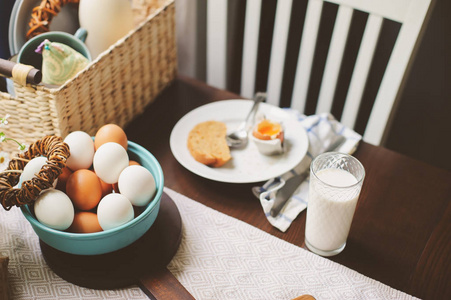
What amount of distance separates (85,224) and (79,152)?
12cm

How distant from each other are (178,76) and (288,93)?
70 centimetres

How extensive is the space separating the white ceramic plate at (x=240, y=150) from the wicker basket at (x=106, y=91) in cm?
14

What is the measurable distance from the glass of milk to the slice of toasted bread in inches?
9.1

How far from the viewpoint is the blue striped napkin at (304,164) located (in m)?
0.86

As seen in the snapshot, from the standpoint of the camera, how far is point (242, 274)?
76 centimetres

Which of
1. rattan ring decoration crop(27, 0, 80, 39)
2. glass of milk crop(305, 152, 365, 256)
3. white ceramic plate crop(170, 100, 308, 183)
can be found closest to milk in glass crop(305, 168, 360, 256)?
glass of milk crop(305, 152, 365, 256)

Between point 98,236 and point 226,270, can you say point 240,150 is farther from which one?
point 98,236

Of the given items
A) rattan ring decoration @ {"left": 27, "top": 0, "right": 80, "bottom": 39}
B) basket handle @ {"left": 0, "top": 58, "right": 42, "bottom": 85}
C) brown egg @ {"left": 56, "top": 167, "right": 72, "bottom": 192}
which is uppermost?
rattan ring decoration @ {"left": 27, "top": 0, "right": 80, "bottom": 39}

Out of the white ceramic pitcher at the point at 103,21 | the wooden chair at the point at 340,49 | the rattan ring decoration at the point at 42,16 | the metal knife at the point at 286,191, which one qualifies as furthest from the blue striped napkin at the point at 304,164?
the rattan ring decoration at the point at 42,16

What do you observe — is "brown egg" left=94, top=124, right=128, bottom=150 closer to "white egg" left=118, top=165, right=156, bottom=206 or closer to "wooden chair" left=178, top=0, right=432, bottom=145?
"white egg" left=118, top=165, right=156, bottom=206

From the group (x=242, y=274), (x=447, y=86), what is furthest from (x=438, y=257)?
(x=447, y=86)

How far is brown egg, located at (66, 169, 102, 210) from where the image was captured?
701 millimetres

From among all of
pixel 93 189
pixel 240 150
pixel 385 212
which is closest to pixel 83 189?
pixel 93 189

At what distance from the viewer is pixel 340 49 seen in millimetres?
1159
